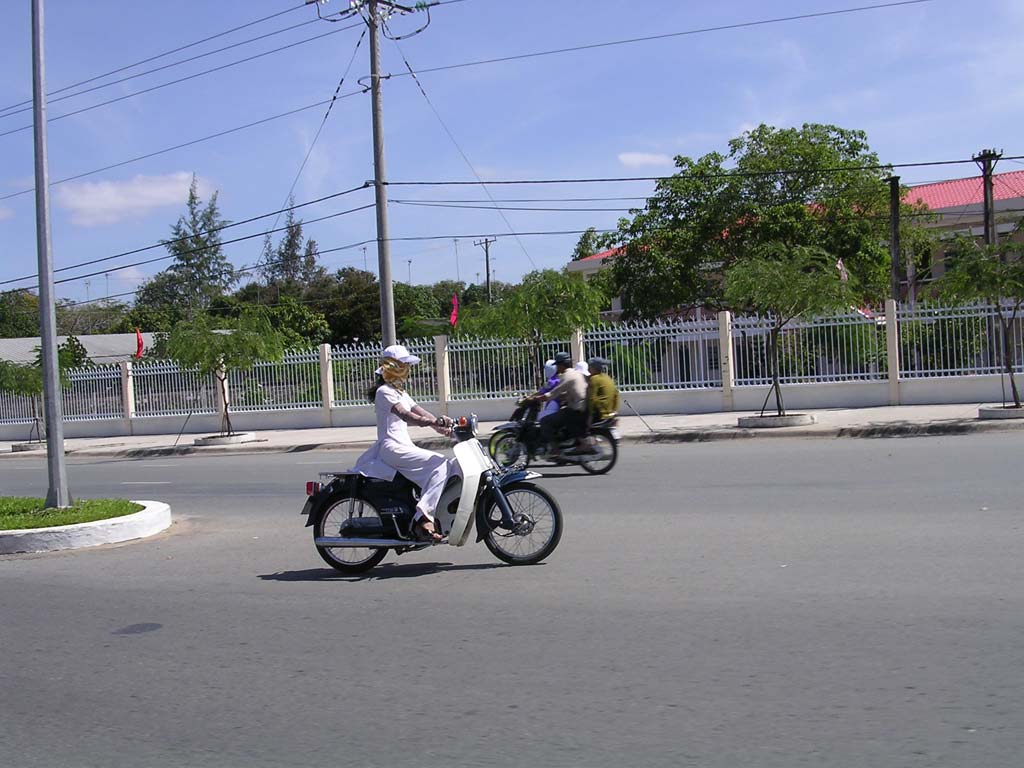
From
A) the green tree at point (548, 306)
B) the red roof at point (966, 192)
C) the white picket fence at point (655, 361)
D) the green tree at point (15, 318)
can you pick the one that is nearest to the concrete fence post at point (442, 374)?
the white picket fence at point (655, 361)

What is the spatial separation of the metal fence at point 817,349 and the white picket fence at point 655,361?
0.07 feet

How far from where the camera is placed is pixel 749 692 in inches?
187

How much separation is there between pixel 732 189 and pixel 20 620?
110 feet

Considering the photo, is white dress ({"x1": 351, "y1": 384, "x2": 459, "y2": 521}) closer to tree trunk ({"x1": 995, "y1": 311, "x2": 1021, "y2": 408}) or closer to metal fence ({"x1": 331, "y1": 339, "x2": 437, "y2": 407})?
tree trunk ({"x1": 995, "y1": 311, "x2": 1021, "y2": 408})

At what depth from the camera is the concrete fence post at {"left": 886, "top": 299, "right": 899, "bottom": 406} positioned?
2152 cm

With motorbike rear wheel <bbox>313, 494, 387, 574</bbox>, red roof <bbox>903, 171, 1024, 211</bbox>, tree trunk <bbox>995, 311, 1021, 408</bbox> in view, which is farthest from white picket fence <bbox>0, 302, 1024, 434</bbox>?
red roof <bbox>903, 171, 1024, 211</bbox>

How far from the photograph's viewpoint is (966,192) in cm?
4628

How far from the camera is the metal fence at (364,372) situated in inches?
1013

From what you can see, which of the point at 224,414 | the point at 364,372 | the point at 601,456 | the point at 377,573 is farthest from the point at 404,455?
the point at 364,372

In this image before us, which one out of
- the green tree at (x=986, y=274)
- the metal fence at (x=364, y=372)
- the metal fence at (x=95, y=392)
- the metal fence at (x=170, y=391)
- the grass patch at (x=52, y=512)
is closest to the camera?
the grass patch at (x=52, y=512)

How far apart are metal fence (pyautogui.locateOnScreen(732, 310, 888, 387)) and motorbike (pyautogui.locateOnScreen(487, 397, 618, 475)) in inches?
358

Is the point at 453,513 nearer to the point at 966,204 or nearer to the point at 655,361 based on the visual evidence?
the point at 655,361

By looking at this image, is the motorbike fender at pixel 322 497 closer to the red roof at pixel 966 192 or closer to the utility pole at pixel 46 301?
the utility pole at pixel 46 301

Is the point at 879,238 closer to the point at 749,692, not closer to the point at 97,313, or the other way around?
the point at 749,692
